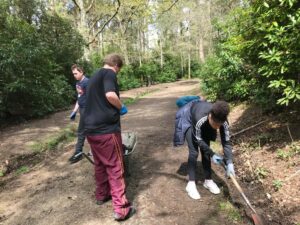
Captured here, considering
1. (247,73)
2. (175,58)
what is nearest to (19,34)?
(247,73)

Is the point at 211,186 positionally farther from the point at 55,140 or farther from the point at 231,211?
the point at 55,140

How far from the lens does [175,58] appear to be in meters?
36.9

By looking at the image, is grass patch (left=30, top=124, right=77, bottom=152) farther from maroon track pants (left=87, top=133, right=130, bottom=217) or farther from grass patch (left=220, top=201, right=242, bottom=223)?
grass patch (left=220, top=201, right=242, bottom=223)

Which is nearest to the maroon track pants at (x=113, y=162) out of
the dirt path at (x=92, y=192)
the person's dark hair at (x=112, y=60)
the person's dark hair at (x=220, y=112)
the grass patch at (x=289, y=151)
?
the dirt path at (x=92, y=192)

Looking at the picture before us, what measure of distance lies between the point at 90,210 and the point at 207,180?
5.90ft

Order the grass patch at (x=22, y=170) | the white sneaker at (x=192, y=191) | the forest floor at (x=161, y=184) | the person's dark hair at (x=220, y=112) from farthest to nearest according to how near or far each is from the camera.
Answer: the grass patch at (x=22, y=170) < the white sneaker at (x=192, y=191) < the forest floor at (x=161, y=184) < the person's dark hair at (x=220, y=112)

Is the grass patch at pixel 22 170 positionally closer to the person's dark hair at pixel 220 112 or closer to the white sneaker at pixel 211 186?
the white sneaker at pixel 211 186

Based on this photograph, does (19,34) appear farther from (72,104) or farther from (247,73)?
(247,73)

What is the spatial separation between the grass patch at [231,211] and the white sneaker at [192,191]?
0.37m

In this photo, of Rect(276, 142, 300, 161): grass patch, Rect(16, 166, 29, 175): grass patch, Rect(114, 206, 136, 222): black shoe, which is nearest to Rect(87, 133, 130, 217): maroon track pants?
Rect(114, 206, 136, 222): black shoe

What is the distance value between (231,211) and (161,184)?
4.31 ft

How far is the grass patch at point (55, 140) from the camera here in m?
8.08

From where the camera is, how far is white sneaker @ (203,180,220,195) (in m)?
4.76

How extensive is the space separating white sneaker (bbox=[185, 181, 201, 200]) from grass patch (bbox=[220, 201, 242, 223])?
1.20 feet
